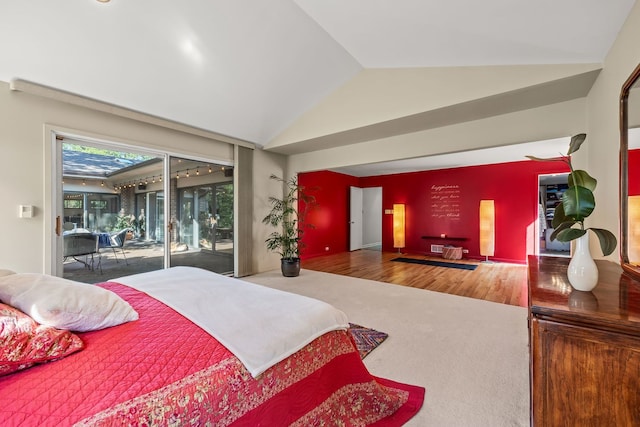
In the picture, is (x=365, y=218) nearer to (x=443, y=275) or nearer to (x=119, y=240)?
(x=443, y=275)

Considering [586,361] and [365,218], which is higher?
[365,218]

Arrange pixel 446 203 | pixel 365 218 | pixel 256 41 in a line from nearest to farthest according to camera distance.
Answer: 1. pixel 256 41
2. pixel 446 203
3. pixel 365 218

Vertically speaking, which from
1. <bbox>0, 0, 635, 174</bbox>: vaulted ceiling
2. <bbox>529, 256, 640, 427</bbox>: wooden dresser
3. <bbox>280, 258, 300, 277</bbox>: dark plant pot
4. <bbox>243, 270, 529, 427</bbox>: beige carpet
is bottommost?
<bbox>243, 270, 529, 427</bbox>: beige carpet

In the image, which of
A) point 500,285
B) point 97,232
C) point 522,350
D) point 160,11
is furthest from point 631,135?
point 97,232

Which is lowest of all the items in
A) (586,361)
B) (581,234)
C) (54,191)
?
(586,361)

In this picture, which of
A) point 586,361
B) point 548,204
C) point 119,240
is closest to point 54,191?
point 119,240

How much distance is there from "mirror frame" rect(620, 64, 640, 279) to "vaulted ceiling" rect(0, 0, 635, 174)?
0.50 meters

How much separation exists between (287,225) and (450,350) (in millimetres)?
3523

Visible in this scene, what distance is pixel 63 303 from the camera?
3.60ft

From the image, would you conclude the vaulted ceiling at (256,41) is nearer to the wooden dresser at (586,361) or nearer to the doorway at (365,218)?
the wooden dresser at (586,361)

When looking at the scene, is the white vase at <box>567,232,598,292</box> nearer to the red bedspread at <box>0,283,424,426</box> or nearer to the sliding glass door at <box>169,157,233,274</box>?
the red bedspread at <box>0,283,424,426</box>

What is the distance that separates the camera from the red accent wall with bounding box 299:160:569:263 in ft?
19.6

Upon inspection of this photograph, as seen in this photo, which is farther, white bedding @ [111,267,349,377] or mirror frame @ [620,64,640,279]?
mirror frame @ [620,64,640,279]

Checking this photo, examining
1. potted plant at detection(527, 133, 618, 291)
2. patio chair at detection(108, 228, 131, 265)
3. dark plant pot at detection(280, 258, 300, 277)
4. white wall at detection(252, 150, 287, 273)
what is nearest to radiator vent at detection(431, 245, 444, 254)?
dark plant pot at detection(280, 258, 300, 277)
